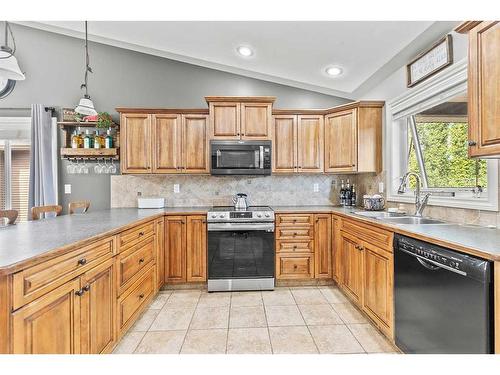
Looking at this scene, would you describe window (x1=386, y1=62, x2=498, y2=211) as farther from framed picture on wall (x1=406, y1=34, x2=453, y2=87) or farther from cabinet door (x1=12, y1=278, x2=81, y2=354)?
cabinet door (x1=12, y1=278, x2=81, y2=354)

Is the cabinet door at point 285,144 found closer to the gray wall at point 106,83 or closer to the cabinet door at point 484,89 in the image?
the gray wall at point 106,83

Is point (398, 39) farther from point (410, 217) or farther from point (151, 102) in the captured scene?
point (151, 102)

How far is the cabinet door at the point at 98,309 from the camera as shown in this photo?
4.70ft

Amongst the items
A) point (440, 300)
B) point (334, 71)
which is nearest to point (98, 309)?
point (440, 300)

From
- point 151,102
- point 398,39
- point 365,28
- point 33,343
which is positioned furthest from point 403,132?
point 33,343

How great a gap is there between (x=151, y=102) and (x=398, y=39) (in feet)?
9.88

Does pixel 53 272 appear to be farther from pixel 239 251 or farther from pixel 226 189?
pixel 226 189

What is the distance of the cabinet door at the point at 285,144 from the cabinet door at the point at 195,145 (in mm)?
910

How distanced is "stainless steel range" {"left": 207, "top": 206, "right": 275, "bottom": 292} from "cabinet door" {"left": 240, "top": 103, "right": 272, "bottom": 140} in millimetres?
1023

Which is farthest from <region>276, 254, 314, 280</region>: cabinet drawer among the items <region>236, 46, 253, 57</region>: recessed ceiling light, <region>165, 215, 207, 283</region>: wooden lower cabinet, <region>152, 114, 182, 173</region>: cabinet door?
<region>236, 46, 253, 57</region>: recessed ceiling light

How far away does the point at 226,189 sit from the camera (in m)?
3.70

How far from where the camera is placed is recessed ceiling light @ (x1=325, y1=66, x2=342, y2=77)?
3.10 meters

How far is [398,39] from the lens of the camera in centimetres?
238
